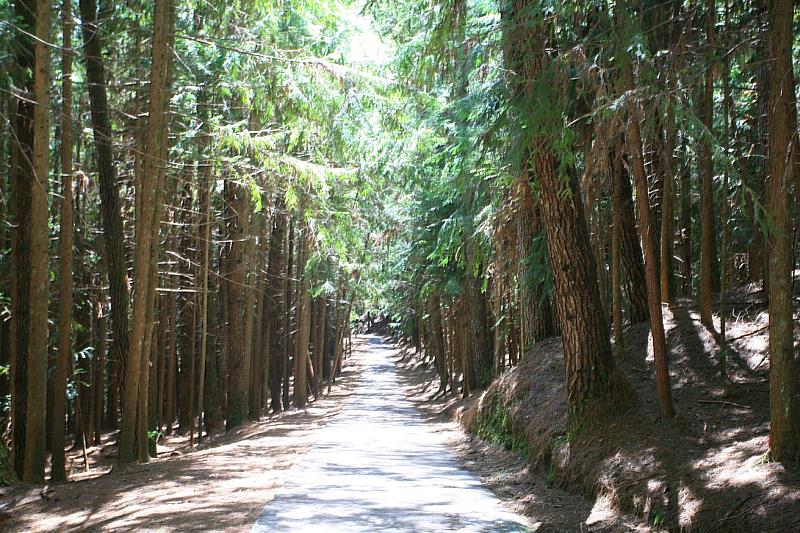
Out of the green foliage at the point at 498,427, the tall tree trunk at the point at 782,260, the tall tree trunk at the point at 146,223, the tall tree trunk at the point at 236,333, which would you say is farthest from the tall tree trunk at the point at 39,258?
the tall tree trunk at the point at 236,333

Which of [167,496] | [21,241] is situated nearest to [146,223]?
[21,241]

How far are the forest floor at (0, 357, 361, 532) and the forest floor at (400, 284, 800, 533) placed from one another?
11.0 ft

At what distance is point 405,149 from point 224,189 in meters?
6.12

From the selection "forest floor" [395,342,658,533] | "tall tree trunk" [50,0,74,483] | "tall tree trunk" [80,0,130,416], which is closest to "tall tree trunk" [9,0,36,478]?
"tall tree trunk" [50,0,74,483]

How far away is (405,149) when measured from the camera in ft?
58.9

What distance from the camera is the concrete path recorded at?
7043mm

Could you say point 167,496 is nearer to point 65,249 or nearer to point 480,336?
point 65,249

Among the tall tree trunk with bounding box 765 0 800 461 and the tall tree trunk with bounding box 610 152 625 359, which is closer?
the tall tree trunk with bounding box 765 0 800 461

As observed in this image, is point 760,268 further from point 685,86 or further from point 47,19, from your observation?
point 47,19

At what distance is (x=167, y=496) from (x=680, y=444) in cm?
605

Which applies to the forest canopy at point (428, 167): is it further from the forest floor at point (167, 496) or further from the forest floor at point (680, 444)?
the forest floor at point (167, 496)

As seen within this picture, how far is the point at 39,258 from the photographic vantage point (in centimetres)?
1016

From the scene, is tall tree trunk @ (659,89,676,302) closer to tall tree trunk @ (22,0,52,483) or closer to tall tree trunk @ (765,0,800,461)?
tall tree trunk @ (765,0,800,461)

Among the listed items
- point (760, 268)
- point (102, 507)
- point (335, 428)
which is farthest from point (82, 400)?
point (760, 268)
